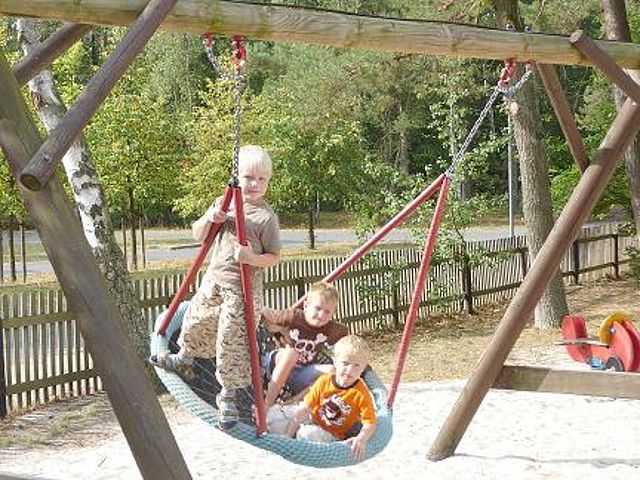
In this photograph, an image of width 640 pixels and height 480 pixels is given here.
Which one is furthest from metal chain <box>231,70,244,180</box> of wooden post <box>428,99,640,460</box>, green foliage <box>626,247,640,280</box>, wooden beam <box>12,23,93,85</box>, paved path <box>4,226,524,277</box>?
paved path <box>4,226,524,277</box>

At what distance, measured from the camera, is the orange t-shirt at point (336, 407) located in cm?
477

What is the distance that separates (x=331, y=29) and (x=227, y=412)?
5.70ft

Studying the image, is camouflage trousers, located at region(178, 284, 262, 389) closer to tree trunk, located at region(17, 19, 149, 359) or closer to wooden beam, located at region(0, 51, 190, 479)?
wooden beam, located at region(0, 51, 190, 479)

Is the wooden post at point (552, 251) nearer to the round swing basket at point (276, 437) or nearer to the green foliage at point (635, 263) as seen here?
the round swing basket at point (276, 437)

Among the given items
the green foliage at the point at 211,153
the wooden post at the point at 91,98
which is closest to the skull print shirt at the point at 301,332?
the wooden post at the point at 91,98

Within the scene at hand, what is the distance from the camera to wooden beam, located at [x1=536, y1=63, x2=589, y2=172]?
5.78 metres

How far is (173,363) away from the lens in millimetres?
4633

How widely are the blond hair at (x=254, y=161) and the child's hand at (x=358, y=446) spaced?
123 centimetres

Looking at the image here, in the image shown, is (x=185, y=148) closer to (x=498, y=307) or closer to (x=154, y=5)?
(x=498, y=307)

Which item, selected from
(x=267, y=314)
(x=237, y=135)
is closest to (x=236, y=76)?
(x=237, y=135)

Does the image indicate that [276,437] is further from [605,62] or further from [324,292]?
[605,62]

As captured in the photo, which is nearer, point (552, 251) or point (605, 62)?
point (605, 62)

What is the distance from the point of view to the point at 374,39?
15.7 feet

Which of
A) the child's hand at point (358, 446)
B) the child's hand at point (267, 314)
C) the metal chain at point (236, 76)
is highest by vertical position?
the metal chain at point (236, 76)
